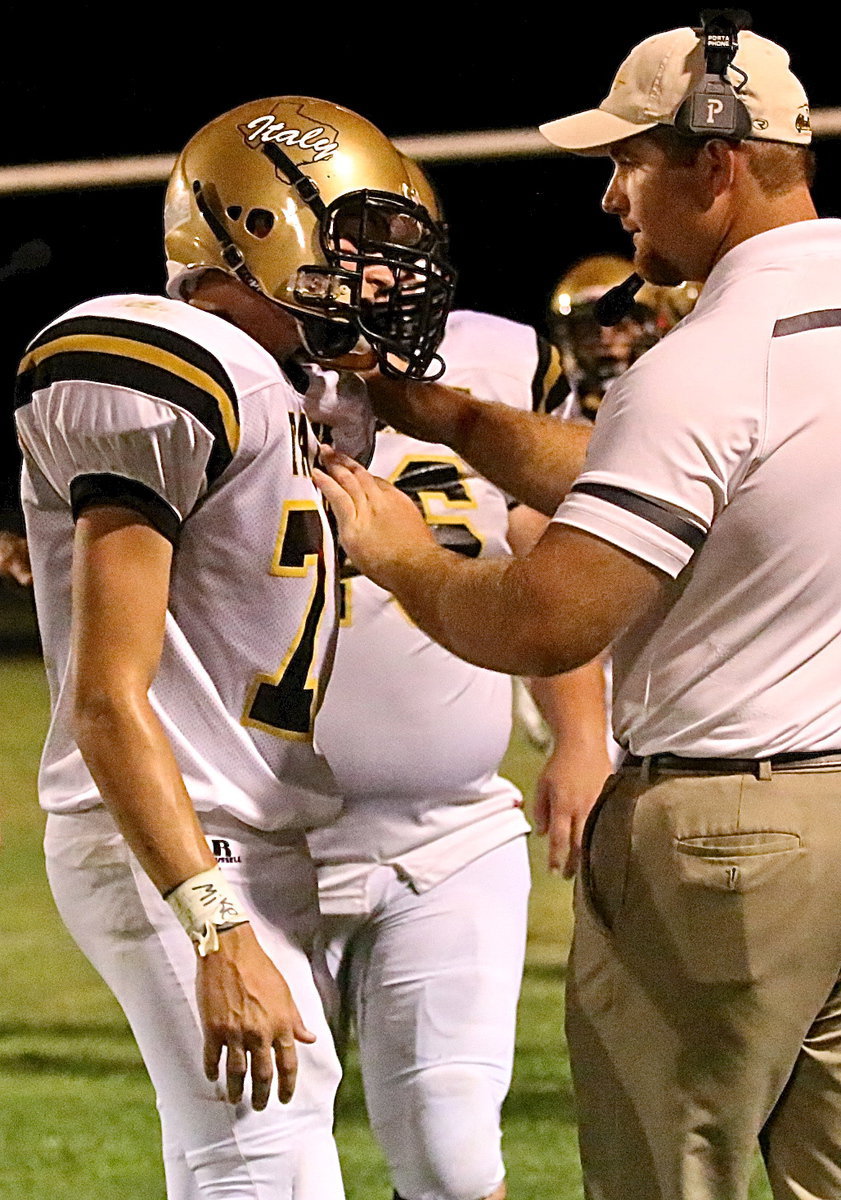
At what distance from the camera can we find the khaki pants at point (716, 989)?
1.95 meters

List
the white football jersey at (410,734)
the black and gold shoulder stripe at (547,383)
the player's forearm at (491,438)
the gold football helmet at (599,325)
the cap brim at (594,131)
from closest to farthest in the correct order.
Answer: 1. the cap brim at (594,131)
2. the player's forearm at (491,438)
3. the white football jersey at (410,734)
4. the black and gold shoulder stripe at (547,383)
5. the gold football helmet at (599,325)

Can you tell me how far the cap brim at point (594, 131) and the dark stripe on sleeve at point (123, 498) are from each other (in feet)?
2.18

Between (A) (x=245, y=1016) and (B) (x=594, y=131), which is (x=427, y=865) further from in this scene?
(B) (x=594, y=131)

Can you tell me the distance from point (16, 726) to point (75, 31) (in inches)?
205

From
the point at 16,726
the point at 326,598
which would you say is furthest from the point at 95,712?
the point at 16,726

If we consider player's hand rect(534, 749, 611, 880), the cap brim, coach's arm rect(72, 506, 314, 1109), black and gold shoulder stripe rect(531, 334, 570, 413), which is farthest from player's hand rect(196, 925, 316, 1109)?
black and gold shoulder stripe rect(531, 334, 570, 413)

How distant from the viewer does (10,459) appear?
14.0m

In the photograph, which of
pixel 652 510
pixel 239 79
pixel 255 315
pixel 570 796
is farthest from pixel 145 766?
pixel 239 79

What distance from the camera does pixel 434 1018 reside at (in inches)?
102

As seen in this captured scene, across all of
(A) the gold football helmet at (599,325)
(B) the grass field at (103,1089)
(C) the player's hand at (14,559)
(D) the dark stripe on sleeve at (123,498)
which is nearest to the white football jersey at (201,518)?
(D) the dark stripe on sleeve at (123,498)

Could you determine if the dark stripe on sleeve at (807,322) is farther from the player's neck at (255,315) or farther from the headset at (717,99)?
the player's neck at (255,315)

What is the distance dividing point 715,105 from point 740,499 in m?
0.45

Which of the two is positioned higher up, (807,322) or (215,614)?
(807,322)

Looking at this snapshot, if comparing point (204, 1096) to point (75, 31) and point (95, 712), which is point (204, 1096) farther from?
point (75, 31)
